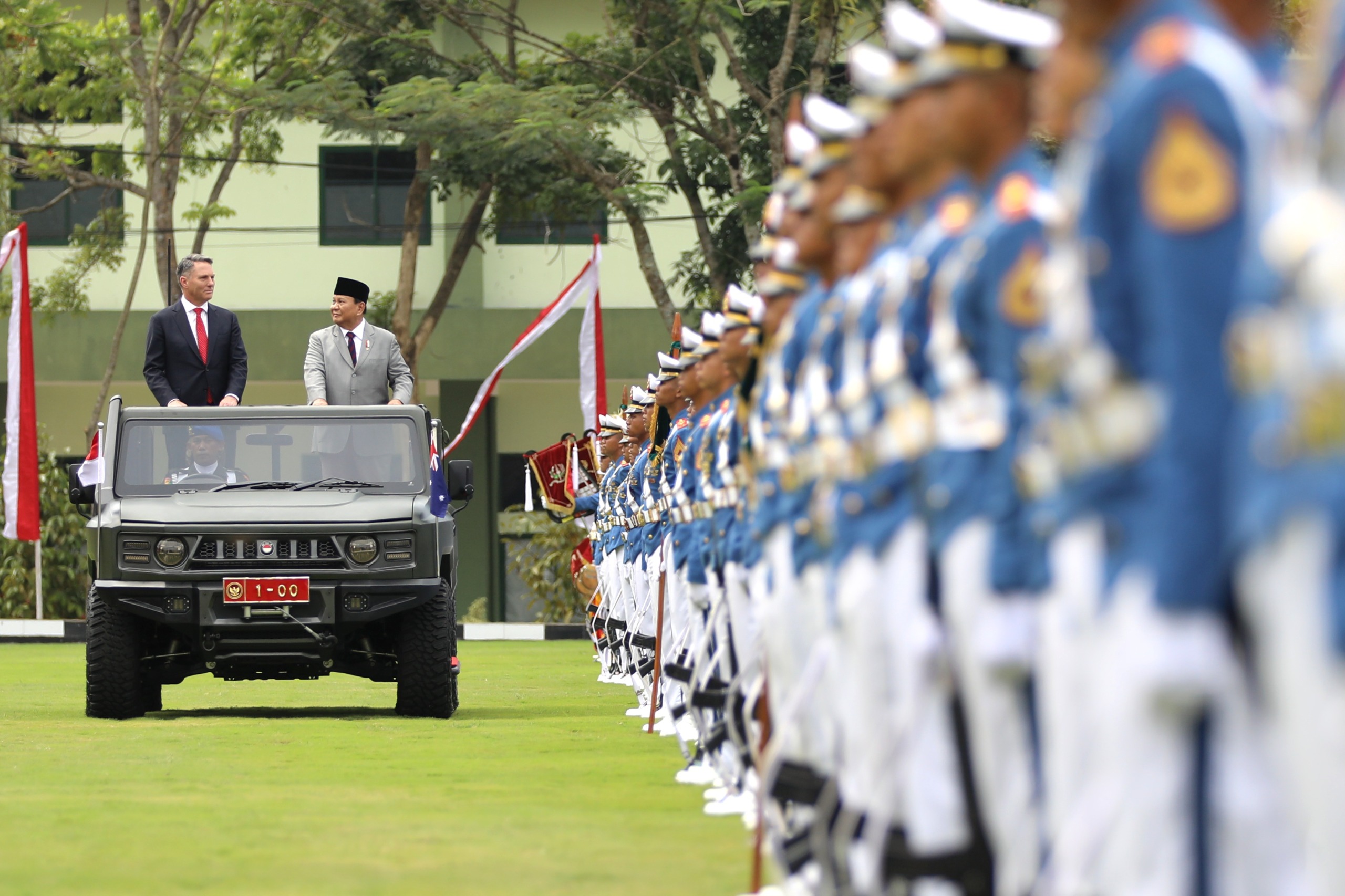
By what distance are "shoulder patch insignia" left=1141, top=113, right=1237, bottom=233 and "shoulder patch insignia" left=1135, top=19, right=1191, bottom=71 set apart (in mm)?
93

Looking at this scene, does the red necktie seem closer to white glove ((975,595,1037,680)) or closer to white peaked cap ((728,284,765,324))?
white peaked cap ((728,284,765,324))

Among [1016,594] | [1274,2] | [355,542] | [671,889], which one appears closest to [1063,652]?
[1016,594]

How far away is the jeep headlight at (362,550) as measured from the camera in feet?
43.0

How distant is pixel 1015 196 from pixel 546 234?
89.6 ft

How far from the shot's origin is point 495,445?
110 ft

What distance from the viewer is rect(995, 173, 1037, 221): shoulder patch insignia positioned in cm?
436

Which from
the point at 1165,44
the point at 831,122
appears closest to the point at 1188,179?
the point at 1165,44

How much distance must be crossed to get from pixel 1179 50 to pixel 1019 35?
1.14m

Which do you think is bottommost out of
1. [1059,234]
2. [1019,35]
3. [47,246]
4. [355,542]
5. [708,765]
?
[708,765]

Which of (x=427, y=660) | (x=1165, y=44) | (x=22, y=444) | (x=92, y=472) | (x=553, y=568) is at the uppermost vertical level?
(x=1165, y=44)

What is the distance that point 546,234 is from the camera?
31.5 metres

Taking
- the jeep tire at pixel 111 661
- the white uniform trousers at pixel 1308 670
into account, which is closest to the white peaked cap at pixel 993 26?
the white uniform trousers at pixel 1308 670

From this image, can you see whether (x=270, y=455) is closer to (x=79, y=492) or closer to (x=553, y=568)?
(x=79, y=492)

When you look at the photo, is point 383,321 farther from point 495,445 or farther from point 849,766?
point 849,766
